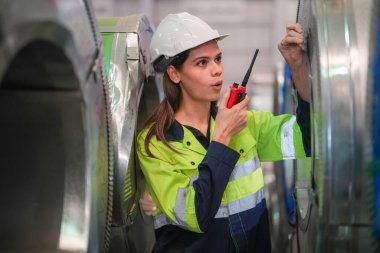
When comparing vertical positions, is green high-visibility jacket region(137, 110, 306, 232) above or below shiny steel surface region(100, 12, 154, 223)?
below

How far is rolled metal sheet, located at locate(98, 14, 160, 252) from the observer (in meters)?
1.32

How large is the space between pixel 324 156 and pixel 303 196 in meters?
0.63

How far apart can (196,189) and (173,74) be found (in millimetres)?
386

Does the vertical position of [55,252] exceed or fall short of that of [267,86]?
it falls short

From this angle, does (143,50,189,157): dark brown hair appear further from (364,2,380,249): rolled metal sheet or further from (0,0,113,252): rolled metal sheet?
(364,2,380,249): rolled metal sheet

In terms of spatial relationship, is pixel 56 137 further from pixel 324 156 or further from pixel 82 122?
pixel 324 156

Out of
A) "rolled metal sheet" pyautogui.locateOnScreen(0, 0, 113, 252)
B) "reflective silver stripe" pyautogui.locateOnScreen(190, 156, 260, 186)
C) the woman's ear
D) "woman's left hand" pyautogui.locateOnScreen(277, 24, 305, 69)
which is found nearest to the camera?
"rolled metal sheet" pyautogui.locateOnScreen(0, 0, 113, 252)

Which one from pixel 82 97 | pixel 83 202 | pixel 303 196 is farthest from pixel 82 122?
pixel 303 196

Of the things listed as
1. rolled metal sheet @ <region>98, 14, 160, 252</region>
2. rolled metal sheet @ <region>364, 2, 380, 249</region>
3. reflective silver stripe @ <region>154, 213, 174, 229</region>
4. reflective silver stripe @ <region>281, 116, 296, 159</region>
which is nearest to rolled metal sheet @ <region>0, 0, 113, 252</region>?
rolled metal sheet @ <region>98, 14, 160, 252</region>

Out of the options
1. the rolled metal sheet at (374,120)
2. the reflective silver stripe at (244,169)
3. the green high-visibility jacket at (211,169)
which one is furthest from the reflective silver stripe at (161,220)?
the rolled metal sheet at (374,120)

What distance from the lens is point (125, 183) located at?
1.32 meters

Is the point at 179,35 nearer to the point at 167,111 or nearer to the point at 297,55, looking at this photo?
the point at 167,111

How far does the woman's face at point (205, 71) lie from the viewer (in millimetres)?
1421

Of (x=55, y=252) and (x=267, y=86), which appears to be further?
(x=267, y=86)
